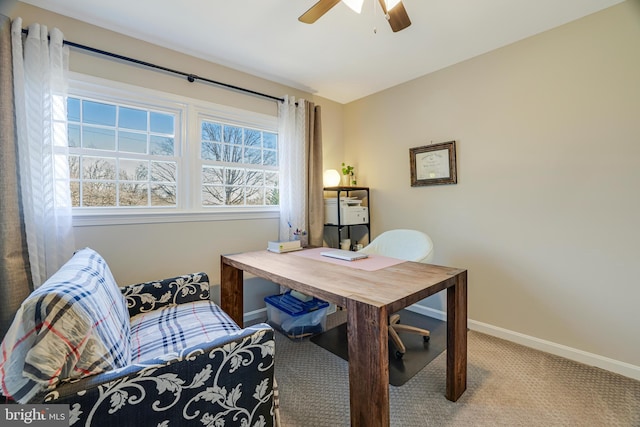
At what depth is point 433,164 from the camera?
2.69m

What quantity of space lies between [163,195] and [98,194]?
0.43m

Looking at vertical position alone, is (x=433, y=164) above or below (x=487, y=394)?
above

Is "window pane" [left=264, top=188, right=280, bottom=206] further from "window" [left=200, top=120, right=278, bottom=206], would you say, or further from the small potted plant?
the small potted plant

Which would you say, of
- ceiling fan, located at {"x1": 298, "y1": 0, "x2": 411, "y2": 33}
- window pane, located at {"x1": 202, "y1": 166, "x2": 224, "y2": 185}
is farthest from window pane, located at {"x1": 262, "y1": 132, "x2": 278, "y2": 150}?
ceiling fan, located at {"x1": 298, "y1": 0, "x2": 411, "y2": 33}

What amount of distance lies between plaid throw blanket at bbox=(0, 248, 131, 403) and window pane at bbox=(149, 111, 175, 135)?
1.68 meters

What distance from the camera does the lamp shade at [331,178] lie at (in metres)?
3.22

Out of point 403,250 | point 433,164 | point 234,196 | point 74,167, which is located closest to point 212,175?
point 234,196

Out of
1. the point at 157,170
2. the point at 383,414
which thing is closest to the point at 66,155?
the point at 157,170

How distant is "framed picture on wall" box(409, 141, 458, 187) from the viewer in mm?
2557

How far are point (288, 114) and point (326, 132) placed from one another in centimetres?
64

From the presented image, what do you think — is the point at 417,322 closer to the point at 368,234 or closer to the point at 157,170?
the point at 368,234

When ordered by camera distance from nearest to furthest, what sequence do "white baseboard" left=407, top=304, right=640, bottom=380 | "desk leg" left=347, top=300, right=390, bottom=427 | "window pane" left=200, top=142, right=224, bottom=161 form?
"desk leg" left=347, top=300, right=390, bottom=427, "white baseboard" left=407, top=304, right=640, bottom=380, "window pane" left=200, top=142, right=224, bottom=161

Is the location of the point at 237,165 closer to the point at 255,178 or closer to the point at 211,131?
the point at 255,178

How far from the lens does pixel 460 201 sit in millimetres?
2535
